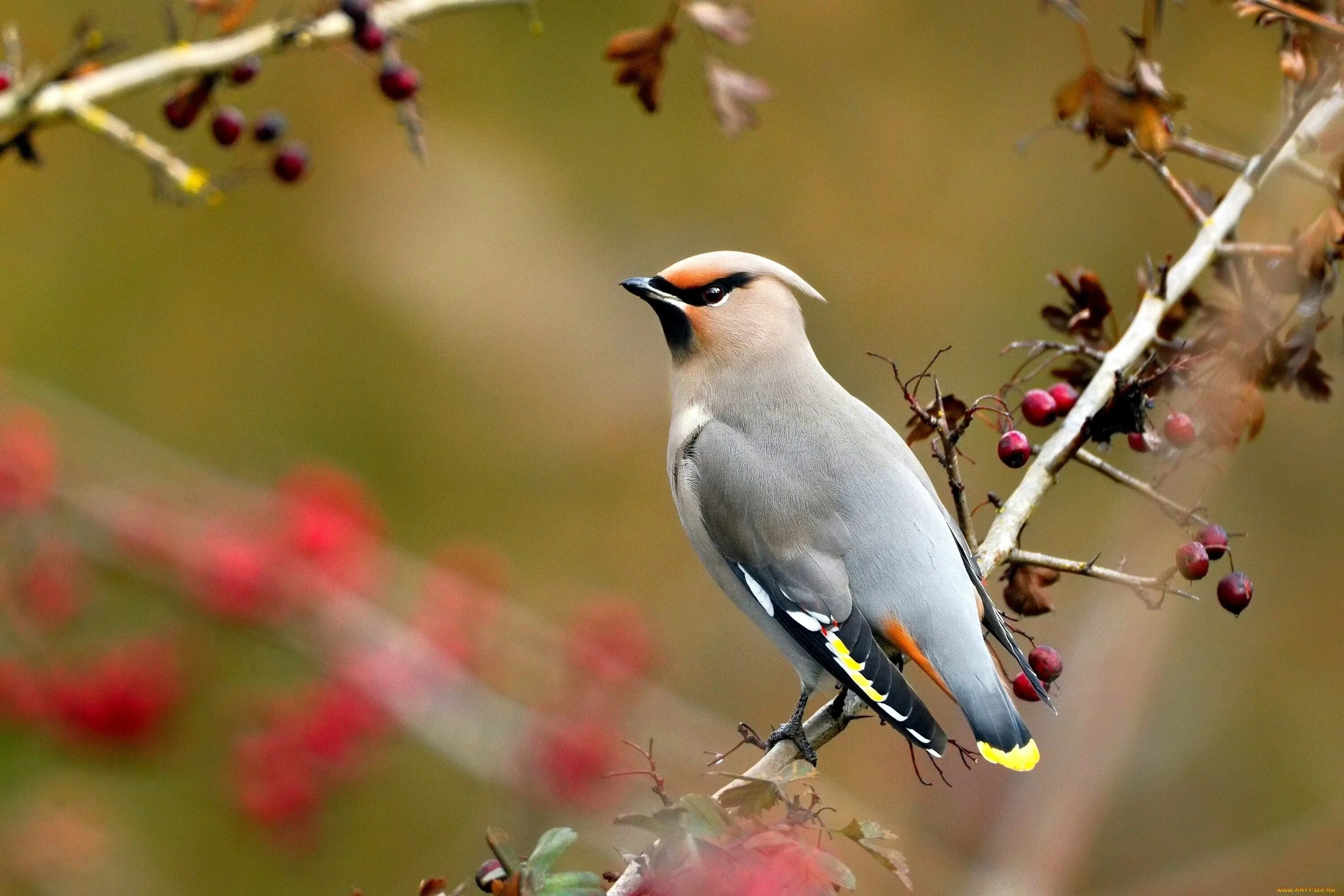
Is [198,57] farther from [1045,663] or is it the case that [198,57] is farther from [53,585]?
[53,585]

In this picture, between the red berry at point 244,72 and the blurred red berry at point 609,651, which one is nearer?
the red berry at point 244,72

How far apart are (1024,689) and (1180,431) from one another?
567 mm

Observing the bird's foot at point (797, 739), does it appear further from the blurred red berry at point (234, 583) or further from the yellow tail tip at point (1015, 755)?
the blurred red berry at point (234, 583)

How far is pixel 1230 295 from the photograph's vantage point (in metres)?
2.86

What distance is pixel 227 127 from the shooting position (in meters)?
2.75

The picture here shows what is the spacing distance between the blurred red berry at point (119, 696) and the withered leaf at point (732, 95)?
264cm

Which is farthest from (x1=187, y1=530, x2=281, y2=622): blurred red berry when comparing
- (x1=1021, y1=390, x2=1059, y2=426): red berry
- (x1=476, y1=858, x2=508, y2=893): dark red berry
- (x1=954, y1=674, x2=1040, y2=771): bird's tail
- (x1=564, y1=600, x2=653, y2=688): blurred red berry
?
(x1=1021, y1=390, x2=1059, y2=426): red berry

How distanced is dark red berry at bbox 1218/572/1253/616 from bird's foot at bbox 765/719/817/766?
784 mm

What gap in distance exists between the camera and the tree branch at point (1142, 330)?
8.94 feet

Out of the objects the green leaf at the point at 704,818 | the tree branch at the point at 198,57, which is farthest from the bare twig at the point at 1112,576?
the tree branch at the point at 198,57

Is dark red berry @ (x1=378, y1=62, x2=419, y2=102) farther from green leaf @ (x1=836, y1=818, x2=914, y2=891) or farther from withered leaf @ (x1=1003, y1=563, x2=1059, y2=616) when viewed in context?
green leaf @ (x1=836, y1=818, x2=914, y2=891)

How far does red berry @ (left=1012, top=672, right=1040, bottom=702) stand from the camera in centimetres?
282

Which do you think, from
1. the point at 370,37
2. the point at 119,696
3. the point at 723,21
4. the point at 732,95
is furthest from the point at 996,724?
the point at 119,696

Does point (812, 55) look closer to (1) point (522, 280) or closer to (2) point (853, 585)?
(1) point (522, 280)
